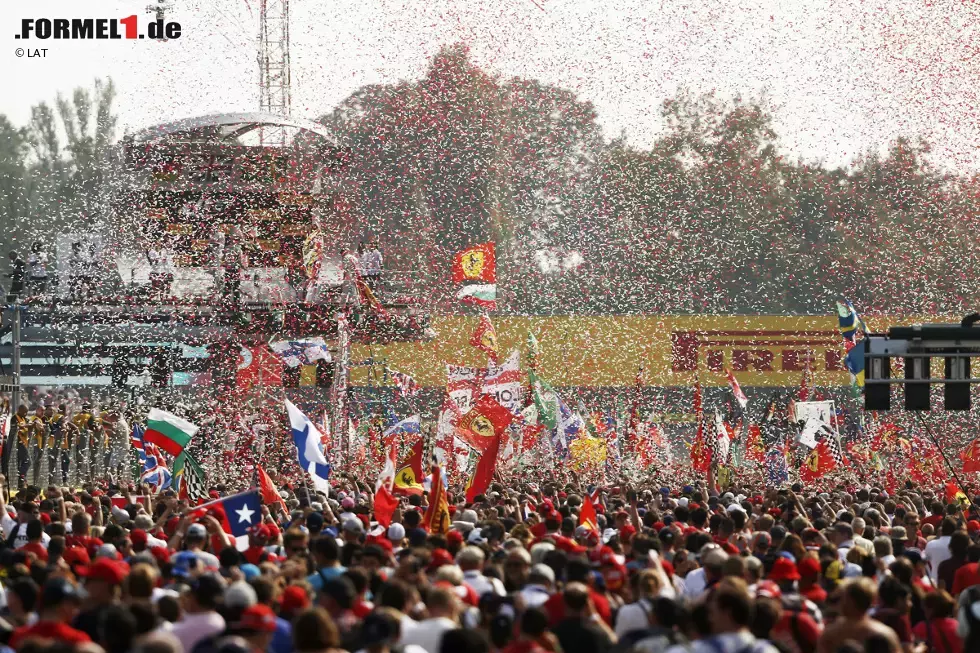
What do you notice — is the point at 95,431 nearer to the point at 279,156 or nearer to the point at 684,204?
the point at 279,156

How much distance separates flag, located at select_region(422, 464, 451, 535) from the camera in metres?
14.2

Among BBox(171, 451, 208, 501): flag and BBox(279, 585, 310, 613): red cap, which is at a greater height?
BBox(279, 585, 310, 613): red cap

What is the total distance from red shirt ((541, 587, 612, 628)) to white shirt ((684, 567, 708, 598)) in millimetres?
1690

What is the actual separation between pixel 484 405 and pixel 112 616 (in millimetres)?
19959

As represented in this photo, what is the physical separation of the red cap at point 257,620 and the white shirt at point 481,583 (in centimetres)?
199

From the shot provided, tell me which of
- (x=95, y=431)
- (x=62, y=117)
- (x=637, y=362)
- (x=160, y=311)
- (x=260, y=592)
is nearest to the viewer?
(x=260, y=592)

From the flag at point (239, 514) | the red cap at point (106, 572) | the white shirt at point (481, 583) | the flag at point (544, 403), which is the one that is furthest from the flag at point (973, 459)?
the red cap at point (106, 572)

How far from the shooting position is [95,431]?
3225 cm

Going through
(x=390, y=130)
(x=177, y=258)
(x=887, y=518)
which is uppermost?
(x=390, y=130)

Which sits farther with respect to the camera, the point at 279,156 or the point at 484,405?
the point at 279,156

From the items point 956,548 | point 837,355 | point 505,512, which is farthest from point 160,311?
point 956,548

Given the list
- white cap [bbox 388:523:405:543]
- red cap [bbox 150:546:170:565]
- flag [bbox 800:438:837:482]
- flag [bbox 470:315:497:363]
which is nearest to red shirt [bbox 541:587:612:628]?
red cap [bbox 150:546:170:565]

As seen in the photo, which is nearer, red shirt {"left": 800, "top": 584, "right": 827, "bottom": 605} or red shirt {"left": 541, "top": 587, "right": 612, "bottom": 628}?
red shirt {"left": 541, "top": 587, "right": 612, "bottom": 628}

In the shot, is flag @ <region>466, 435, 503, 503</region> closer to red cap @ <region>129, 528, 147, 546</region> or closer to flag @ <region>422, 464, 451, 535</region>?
flag @ <region>422, 464, 451, 535</region>
